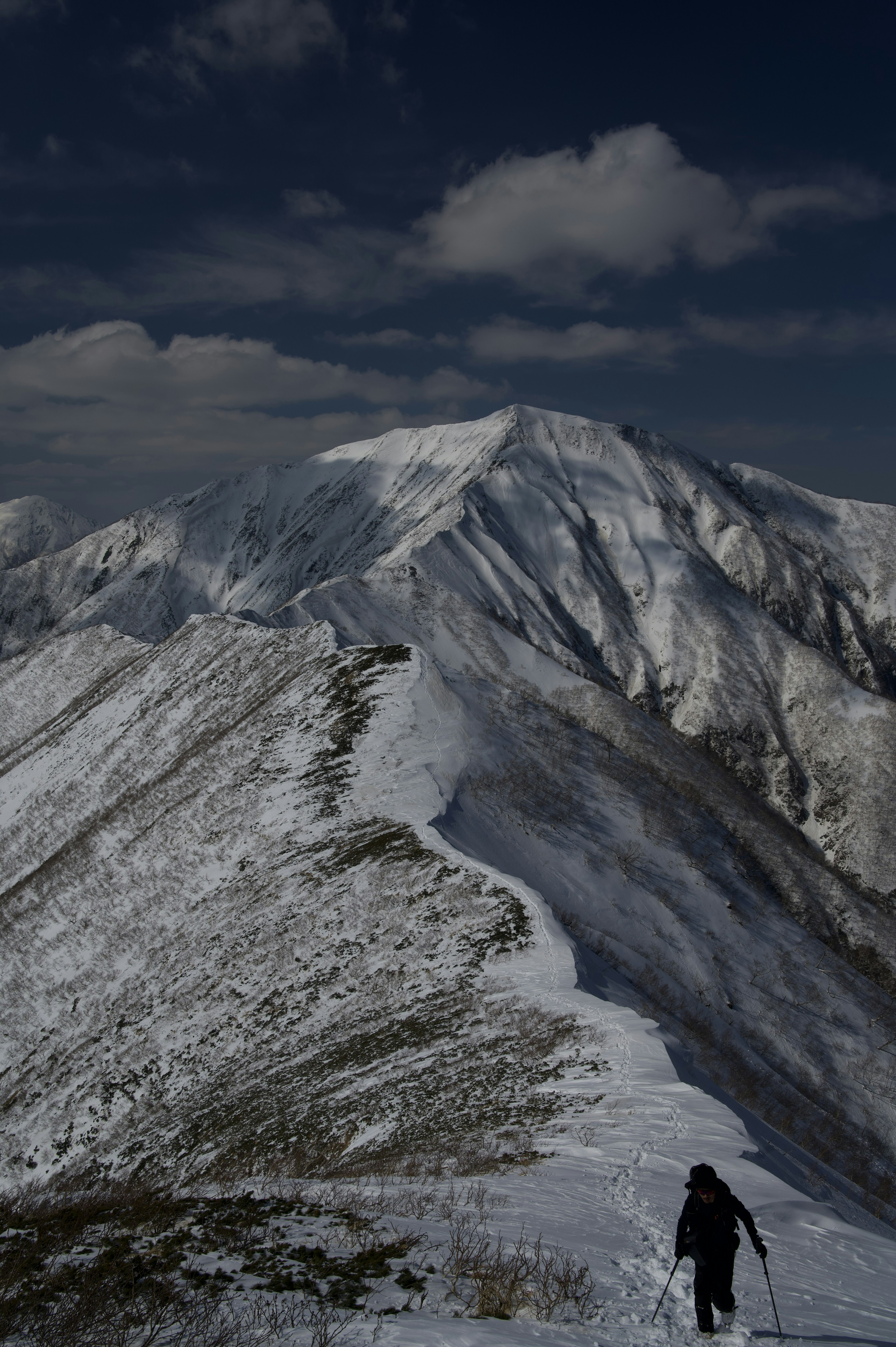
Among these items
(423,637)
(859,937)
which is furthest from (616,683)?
(859,937)

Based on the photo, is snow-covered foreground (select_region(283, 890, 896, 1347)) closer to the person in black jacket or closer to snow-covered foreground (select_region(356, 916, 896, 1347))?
snow-covered foreground (select_region(356, 916, 896, 1347))

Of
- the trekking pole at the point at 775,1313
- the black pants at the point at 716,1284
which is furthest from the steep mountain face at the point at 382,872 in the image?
the trekking pole at the point at 775,1313

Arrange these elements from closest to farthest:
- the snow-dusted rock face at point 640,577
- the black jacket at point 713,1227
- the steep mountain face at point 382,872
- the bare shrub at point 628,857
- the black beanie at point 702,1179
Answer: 1. the black jacket at point 713,1227
2. the black beanie at point 702,1179
3. the steep mountain face at point 382,872
4. the bare shrub at point 628,857
5. the snow-dusted rock face at point 640,577

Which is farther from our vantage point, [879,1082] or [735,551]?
[735,551]

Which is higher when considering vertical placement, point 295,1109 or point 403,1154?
point 403,1154

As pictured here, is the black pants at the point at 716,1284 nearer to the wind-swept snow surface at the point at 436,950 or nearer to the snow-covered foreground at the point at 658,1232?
the snow-covered foreground at the point at 658,1232

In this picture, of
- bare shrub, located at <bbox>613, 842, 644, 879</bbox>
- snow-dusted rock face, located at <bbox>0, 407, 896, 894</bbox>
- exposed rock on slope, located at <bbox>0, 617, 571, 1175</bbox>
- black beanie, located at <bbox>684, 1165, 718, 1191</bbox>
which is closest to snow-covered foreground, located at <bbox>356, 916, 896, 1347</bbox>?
black beanie, located at <bbox>684, 1165, 718, 1191</bbox>

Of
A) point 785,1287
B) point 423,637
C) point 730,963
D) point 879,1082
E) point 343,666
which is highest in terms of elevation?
point 423,637

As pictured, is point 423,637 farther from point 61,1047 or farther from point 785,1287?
point 785,1287

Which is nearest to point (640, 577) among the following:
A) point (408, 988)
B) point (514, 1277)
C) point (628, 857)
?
point (628, 857)
